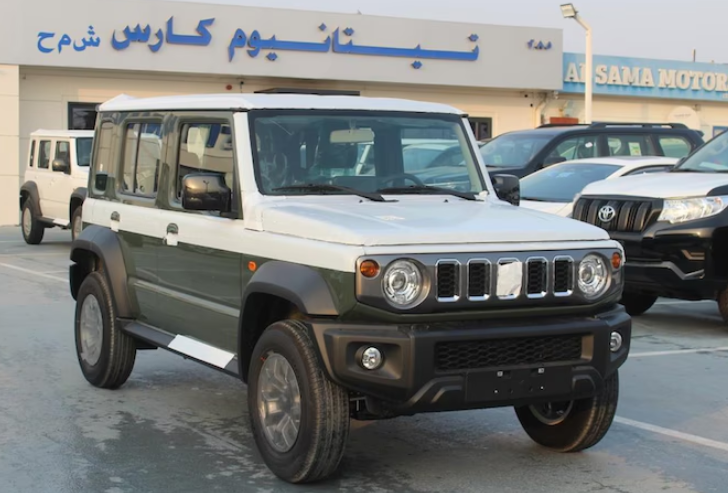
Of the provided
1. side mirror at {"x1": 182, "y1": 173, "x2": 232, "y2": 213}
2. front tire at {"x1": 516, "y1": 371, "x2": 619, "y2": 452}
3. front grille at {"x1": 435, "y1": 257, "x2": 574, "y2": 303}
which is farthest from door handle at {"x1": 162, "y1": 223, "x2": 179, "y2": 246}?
front tire at {"x1": 516, "y1": 371, "x2": 619, "y2": 452}

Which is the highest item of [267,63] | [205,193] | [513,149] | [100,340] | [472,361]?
[267,63]

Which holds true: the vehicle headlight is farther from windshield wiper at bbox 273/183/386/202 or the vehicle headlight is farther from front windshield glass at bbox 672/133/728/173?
windshield wiper at bbox 273/183/386/202

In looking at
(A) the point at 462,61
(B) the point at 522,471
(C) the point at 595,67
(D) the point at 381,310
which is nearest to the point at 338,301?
(D) the point at 381,310

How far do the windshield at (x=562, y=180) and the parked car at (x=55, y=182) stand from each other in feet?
24.2

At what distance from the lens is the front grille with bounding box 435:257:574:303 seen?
16.4 ft

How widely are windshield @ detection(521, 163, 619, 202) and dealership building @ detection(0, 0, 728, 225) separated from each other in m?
13.4

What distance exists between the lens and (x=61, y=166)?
17859 mm

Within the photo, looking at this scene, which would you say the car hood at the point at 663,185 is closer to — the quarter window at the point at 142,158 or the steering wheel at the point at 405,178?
the steering wheel at the point at 405,178

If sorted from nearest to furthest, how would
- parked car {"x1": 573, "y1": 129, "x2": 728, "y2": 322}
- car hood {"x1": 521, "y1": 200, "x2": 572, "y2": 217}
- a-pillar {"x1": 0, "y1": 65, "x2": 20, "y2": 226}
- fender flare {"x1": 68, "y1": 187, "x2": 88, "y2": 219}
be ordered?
parked car {"x1": 573, "y1": 129, "x2": 728, "y2": 322} < car hood {"x1": 521, "y1": 200, "x2": 572, "y2": 217} < fender flare {"x1": 68, "y1": 187, "x2": 88, "y2": 219} < a-pillar {"x1": 0, "y1": 65, "x2": 20, "y2": 226}

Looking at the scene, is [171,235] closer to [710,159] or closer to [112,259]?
[112,259]

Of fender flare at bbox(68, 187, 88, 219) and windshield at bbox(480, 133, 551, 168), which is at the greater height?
windshield at bbox(480, 133, 551, 168)

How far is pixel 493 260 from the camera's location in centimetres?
509

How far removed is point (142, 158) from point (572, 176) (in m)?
6.85

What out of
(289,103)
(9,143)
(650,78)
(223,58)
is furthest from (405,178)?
(650,78)
